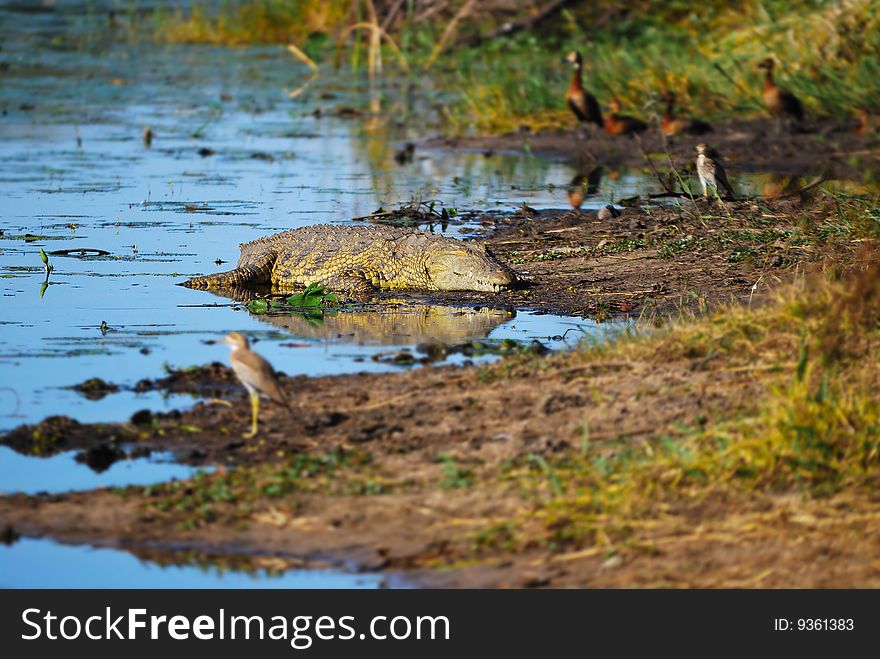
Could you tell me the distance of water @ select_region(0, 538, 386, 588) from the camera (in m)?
5.56

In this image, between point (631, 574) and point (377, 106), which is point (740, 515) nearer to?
point (631, 574)

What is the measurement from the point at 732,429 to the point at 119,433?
2.89m

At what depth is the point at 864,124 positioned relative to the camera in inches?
722

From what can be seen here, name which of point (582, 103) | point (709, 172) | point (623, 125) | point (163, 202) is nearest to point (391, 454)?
point (709, 172)

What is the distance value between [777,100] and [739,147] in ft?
2.39

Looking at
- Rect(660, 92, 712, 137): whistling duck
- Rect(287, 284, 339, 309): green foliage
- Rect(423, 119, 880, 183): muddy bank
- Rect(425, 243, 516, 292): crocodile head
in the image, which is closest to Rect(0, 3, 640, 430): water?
Rect(287, 284, 339, 309): green foliage

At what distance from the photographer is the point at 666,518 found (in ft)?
18.9

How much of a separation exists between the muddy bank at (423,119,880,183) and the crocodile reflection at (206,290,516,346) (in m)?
6.80

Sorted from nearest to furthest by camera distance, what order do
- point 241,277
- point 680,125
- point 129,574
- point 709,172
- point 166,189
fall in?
1. point 129,574
2. point 241,277
3. point 709,172
4. point 166,189
5. point 680,125

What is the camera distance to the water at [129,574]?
5.56 meters

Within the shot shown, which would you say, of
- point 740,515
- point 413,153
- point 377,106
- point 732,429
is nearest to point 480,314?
point 732,429

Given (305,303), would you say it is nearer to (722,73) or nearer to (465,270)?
(465,270)

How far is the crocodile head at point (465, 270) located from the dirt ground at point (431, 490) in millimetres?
2286

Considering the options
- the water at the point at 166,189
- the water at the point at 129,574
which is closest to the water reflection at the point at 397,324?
the water at the point at 166,189
